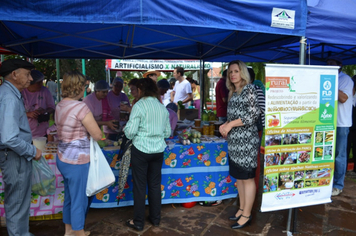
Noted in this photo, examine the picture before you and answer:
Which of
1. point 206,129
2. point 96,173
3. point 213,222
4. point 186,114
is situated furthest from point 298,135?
point 186,114

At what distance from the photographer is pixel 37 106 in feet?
12.9

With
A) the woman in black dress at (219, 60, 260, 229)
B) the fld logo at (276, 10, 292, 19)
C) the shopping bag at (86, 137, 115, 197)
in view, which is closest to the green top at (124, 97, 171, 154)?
the shopping bag at (86, 137, 115, 197)

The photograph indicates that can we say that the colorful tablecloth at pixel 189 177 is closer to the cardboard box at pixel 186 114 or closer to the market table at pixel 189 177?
the market table at pixel 189 177

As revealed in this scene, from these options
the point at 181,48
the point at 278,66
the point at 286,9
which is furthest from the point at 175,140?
the point at 181,48

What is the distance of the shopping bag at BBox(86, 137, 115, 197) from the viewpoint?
7.90 ft

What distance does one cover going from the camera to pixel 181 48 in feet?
17.5

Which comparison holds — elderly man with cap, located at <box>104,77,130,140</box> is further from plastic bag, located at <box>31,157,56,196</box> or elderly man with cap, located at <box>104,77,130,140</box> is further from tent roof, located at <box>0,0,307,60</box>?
plastic bag, located at <box>31,157,56,196</box>

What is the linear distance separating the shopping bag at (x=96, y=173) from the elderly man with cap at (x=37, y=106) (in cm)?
187

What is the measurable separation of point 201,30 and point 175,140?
5.85 feet

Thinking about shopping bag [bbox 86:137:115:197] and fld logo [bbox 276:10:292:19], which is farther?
fld logo [bbox 276:10:292:19]

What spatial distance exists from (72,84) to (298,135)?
2.20m

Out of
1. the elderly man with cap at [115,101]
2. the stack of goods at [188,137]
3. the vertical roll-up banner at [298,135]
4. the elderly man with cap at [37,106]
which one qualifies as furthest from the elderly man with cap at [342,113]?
the elderly man with cap at [37,106]

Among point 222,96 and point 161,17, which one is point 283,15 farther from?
point 222,96

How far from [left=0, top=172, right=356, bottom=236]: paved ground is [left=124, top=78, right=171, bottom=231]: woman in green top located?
1.08ft
